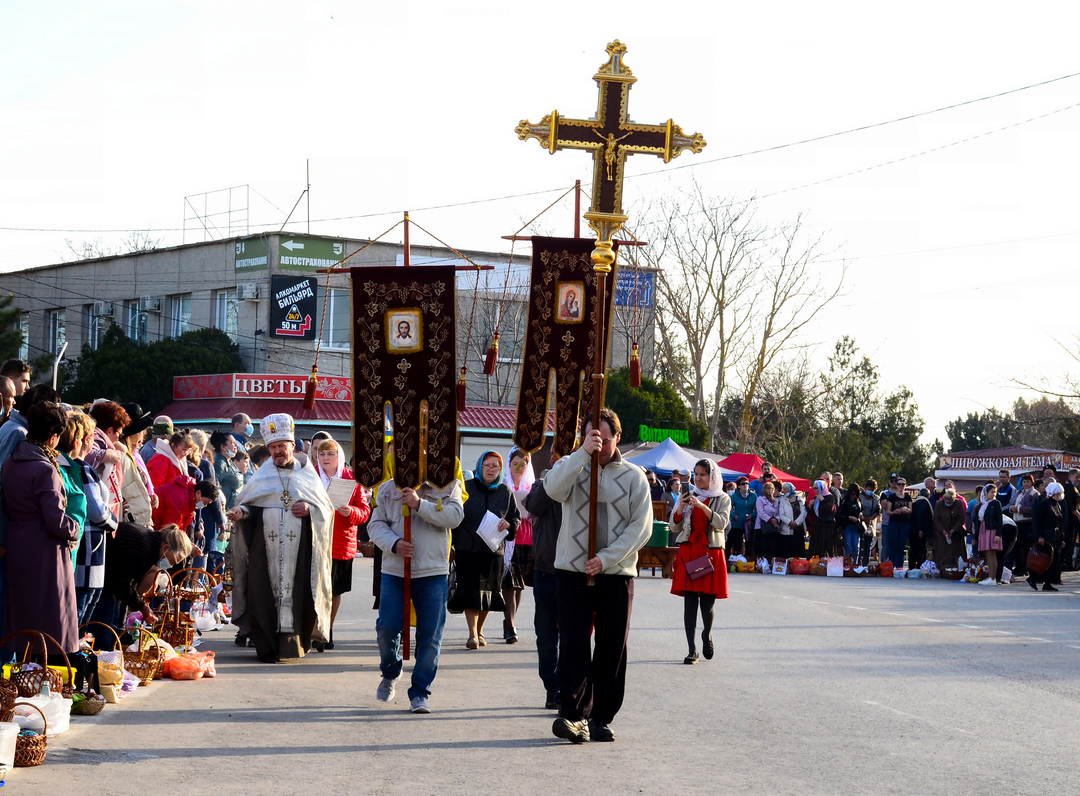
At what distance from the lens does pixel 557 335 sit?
12.4 meters

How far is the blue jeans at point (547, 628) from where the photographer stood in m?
9.42

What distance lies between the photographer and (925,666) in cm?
1266

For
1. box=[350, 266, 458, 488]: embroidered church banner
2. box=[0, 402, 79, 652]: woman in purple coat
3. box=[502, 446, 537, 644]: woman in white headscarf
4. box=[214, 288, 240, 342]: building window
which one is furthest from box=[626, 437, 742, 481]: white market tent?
box=[0, 402, 79, 652]: woman in purple coat

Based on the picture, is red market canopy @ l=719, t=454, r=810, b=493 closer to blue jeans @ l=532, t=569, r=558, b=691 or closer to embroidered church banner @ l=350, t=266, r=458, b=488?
embroidered church banner @ l=350, t=266, r=458, b=488

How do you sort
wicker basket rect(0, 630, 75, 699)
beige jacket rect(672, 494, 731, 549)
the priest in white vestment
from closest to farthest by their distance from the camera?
wicker basket rect(0, 630, 75, 699), the priest in white vestment, beige jacket rect(672, 494, 731, 549)

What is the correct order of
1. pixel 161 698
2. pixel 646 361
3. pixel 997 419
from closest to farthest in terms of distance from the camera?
pixel 161 698 → pixel 646 361 → pixel 997 419

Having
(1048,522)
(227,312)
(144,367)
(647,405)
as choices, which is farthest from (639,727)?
(227,312)

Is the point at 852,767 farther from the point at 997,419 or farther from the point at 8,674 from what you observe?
the point at 997,419

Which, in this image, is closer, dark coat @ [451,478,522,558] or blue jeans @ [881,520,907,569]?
dark coat @ [451,478,522,558]

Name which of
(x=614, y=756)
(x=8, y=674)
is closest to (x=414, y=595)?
(x=614, y=756)

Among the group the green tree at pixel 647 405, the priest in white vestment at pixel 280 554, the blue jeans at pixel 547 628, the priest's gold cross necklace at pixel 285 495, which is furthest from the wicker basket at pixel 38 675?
the green tree at pixel 647 405

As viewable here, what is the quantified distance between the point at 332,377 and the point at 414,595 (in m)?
36.0

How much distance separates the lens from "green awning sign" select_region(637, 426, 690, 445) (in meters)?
44.2

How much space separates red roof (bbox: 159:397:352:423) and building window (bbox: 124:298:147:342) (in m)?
7.63
